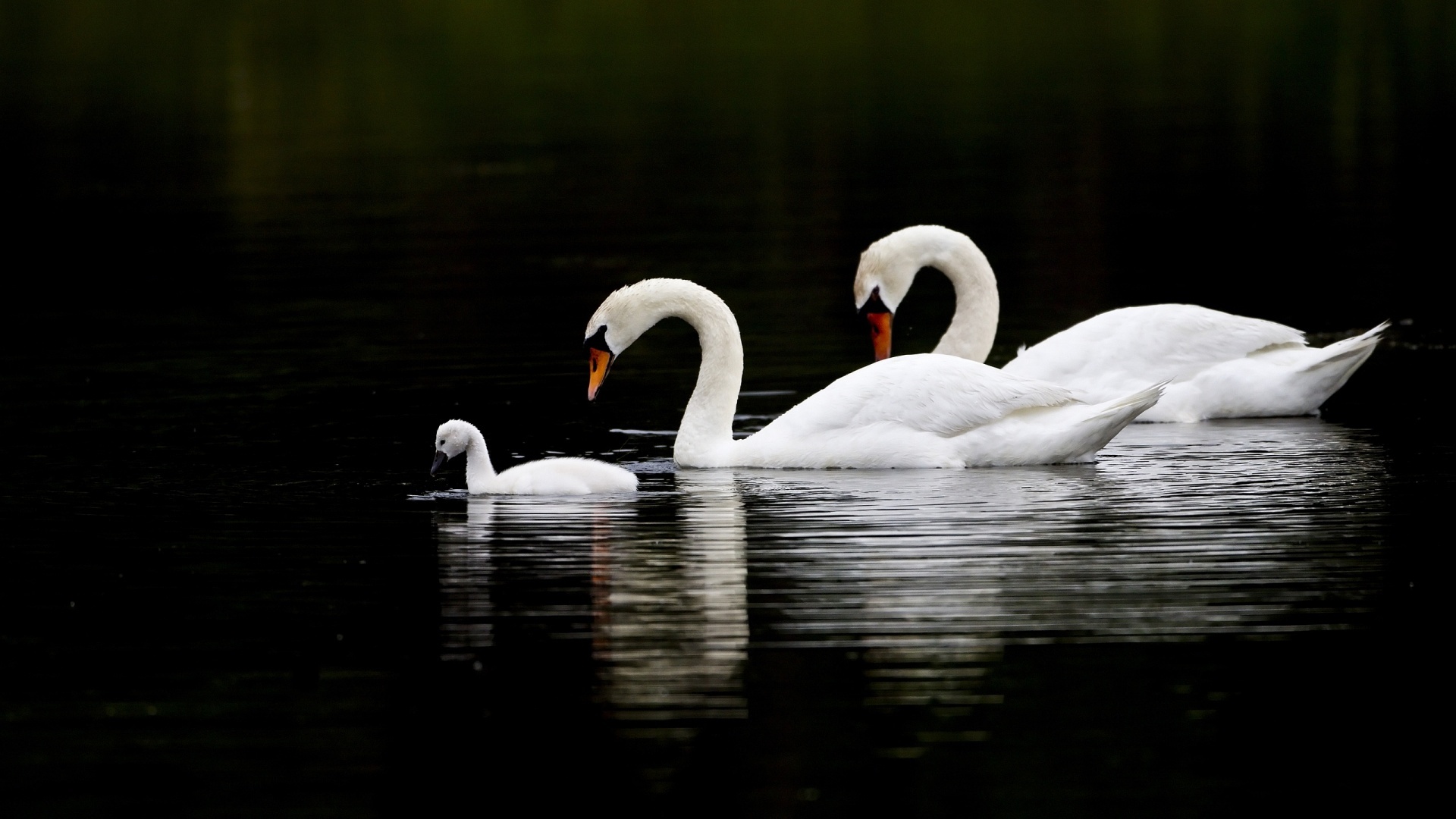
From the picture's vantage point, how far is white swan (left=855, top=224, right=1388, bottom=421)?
1490cm

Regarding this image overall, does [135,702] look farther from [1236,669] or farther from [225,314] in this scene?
[225,314]

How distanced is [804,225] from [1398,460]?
51.4 ft

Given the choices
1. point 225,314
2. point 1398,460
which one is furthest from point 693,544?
point 225,314

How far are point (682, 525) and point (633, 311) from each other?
2.46 meters

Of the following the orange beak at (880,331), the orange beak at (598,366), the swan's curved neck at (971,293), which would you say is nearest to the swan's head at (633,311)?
the orange beak at (598,366)

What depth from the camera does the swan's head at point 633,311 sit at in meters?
13.6

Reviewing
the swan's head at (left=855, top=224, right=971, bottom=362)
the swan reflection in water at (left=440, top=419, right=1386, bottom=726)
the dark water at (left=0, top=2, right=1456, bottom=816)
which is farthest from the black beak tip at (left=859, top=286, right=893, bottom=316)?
the swan reflection in water at (left=440, top=419, right=1386, bottom=726)

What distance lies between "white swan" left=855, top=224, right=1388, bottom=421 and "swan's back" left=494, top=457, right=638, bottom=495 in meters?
3.33

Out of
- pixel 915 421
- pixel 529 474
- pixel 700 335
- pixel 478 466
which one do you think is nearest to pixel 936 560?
pixel 915 421

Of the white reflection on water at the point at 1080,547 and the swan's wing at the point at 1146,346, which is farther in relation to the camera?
the swan's wing at the point at 1146,346

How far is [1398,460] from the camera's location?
12.8 m

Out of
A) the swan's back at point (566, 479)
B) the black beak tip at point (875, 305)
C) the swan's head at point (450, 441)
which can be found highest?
the black beak tip at point (875, 305)

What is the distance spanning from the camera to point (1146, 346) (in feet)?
49.8

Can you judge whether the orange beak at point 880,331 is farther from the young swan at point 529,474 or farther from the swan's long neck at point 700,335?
the young swan at point 529,474
